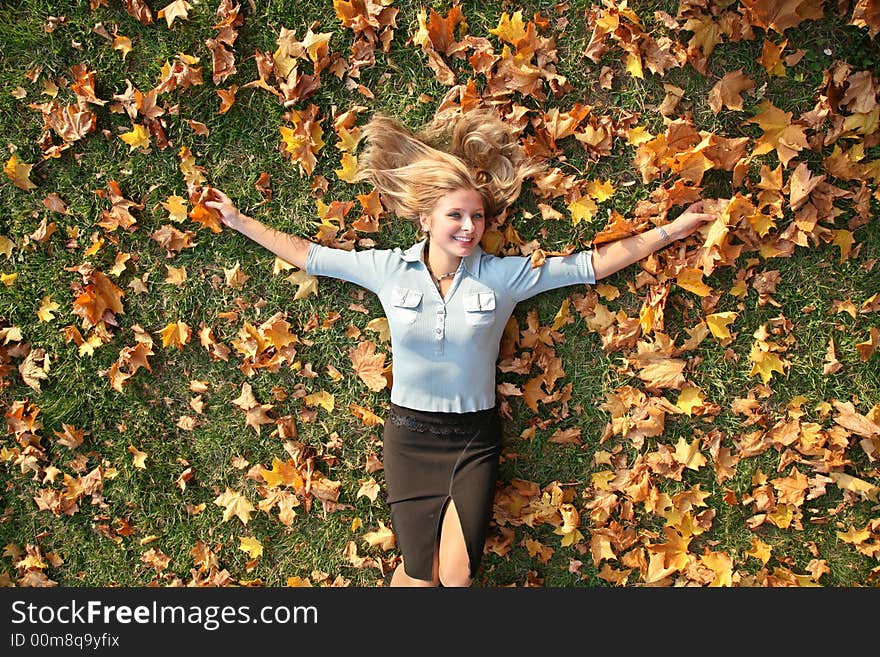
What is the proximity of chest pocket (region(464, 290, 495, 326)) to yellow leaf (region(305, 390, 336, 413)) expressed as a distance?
1.02 metres

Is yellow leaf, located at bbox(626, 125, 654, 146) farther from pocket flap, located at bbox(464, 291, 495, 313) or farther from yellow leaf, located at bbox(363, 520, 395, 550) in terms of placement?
yellow leaf, located at bbox(363, 520, 395, 550)

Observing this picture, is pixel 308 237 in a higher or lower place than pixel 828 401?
higher

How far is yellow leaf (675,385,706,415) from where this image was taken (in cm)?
349

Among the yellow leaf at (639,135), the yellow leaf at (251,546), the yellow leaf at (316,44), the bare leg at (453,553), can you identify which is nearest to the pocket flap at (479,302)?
the bare leg at (453,553)

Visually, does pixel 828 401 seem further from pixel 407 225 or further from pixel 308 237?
pixel 308 237

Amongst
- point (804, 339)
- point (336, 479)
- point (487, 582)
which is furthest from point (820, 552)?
point (336, 479)

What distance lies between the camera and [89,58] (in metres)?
3.58

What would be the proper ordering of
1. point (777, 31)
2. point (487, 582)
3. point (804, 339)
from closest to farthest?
point (777, 31) < point (804, 339) < point (487, 582)

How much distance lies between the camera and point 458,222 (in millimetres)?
3176

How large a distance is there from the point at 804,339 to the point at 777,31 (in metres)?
1.64

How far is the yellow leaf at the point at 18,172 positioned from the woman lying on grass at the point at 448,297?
1.72 meters

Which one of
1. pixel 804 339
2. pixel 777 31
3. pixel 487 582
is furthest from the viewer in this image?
pixel 487 582

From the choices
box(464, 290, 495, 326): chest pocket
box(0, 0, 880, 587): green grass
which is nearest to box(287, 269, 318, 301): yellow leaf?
box(0, 0, 880, 587): green grass

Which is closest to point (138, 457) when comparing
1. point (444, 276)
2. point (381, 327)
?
point (381, 327)
